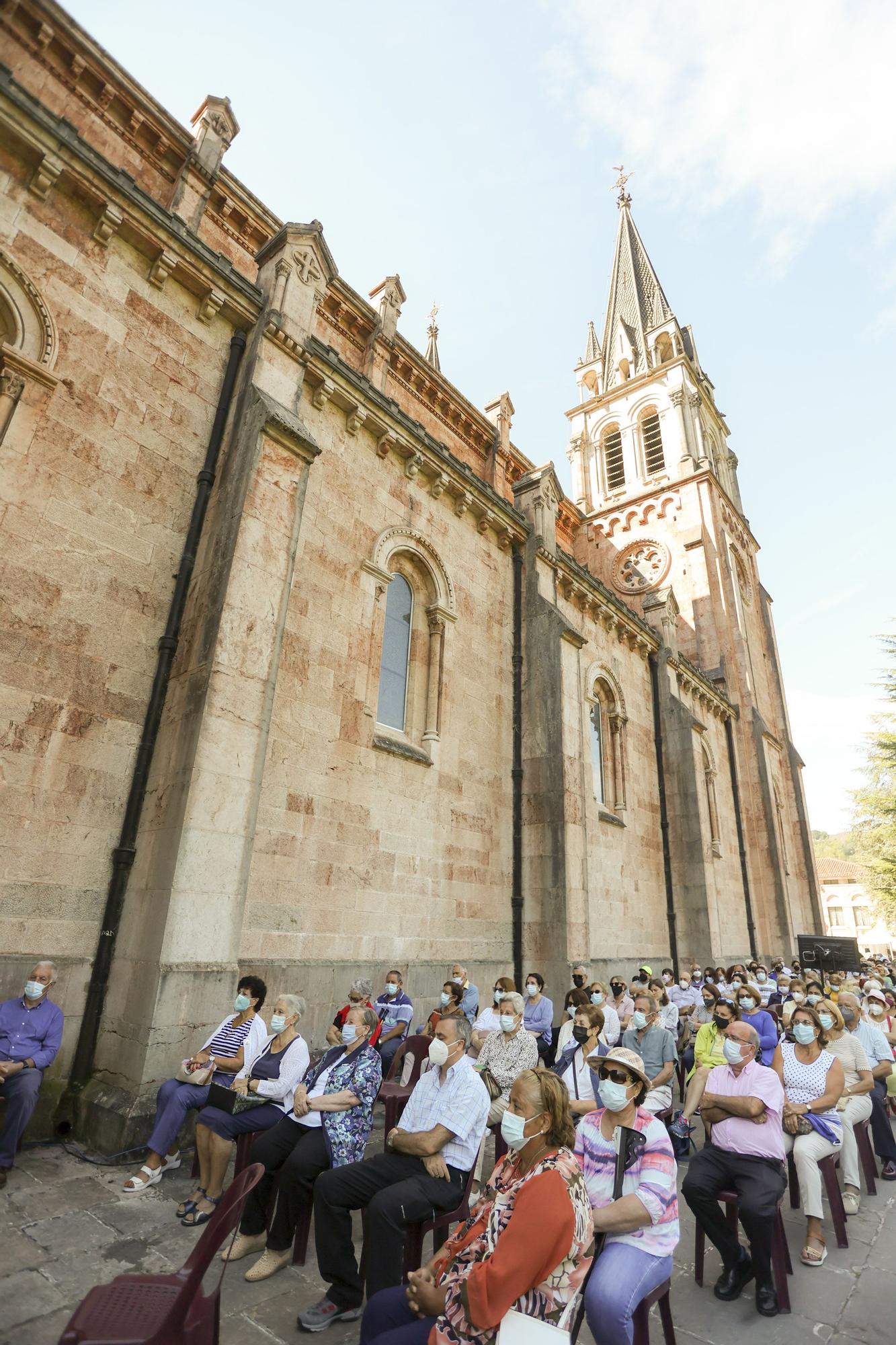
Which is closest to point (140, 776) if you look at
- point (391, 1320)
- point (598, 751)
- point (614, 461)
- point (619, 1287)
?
point (391, 1320)

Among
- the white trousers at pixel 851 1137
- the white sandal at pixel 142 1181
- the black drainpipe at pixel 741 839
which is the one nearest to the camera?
the white sandal at pixel 142 1181

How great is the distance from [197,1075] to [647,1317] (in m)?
3.60

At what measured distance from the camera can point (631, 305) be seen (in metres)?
43.3

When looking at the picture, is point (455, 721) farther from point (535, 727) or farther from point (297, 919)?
point (297, 919)

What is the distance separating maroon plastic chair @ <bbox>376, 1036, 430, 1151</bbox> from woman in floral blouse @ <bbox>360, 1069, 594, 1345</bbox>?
285cm

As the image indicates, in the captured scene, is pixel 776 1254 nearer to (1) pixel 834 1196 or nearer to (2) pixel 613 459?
(1) pixel 834 1196

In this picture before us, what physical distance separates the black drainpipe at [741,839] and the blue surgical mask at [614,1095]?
72.5ft

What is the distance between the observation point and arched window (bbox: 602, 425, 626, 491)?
34.8m

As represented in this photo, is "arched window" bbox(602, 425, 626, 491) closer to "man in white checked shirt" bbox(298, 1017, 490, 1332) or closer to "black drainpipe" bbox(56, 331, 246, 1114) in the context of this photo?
"black drainpipe" bbox(56, 331, 246, 1114)

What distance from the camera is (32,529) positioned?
271 inches

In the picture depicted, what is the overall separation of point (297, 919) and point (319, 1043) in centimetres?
148

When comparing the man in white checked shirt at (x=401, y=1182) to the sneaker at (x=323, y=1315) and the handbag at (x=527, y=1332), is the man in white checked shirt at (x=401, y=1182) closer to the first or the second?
the sneaker at (x=323, y=1315)

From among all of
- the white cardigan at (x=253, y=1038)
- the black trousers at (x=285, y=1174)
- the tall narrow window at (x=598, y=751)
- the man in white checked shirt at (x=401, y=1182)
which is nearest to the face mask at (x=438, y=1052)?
the man in white checked shirt at (x=401, y=1182)

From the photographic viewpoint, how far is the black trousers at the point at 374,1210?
11.7 feet
